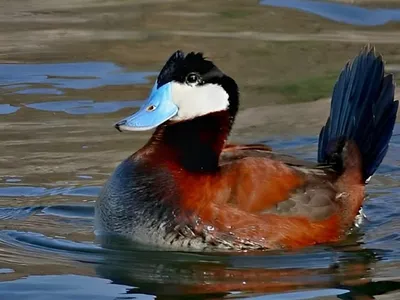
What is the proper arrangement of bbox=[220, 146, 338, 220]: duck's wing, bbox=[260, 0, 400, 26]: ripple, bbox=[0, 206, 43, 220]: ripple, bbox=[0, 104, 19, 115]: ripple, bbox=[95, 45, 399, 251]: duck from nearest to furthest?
bbox=[95, 45, 399, 251]: duck
bbox=[220, 146, 338, 220]: duck's wing
bbox=[0, 206, 43, 220]: ripple
bbox=[0, 104, 19, 115]: ripple
bbox=[260, 0, 400, 26]: ripple

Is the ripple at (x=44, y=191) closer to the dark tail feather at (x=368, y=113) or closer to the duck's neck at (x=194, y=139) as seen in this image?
the duck's neck at (x=194, y=139)

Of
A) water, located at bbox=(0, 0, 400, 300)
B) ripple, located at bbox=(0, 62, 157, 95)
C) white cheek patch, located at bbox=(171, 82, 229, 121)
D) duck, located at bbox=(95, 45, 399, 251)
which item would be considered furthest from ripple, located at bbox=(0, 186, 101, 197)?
ripple, located at bbox=(0, 62, 157, 95)

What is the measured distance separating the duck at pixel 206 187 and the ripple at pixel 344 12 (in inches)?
207

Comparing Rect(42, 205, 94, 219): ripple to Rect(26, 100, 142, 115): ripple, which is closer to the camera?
Rect(42, 205, 94, 219): ripple

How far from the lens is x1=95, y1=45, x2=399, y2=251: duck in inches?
281

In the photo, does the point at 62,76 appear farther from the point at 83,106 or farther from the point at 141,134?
the point at 141,134

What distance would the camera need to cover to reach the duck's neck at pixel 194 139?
7363 millimetres

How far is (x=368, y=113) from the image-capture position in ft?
26.5

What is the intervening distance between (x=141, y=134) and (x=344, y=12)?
12.9ft

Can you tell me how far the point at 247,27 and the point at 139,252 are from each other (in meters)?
5.76

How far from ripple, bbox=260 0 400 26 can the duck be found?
5.27 metres

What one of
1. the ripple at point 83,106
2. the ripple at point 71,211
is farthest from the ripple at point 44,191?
the ripple at point 83,106

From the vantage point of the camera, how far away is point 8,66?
1133 centimetres

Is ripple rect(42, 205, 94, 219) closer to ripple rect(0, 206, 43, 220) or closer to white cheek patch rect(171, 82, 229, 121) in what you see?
ripple rect(0, 206, 43, 220)
